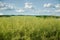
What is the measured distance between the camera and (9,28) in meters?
1.82

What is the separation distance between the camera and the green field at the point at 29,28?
180 cm

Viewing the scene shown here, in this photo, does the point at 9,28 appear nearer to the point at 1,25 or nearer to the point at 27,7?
the point at 1,25

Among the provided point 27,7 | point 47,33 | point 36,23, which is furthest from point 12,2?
point 47,33

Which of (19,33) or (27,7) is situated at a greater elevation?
(27,7)

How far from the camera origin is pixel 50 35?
183 cm

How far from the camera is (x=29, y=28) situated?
1815 millimetres

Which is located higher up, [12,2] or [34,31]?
[12,2]

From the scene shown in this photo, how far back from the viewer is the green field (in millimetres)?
1802

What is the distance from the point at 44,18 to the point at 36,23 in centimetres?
10

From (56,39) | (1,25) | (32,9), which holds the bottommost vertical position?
(56,39)

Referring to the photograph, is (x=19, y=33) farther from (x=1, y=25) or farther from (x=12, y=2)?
(x=12, y=2)

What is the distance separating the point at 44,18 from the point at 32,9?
0.46 feet

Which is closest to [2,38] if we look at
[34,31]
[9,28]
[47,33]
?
[9,28]

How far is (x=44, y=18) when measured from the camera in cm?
188
